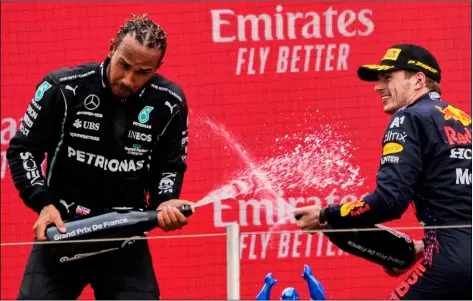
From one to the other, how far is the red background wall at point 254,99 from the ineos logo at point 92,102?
1693 millimetres

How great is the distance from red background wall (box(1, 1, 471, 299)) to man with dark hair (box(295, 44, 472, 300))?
67.3 inches

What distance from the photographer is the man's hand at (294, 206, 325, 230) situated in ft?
12.0

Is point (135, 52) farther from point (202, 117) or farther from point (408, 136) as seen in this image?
point (202, 117)

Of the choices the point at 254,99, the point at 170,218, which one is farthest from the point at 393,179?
the point at 254,99

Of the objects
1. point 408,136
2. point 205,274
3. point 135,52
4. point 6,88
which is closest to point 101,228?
point 135,52

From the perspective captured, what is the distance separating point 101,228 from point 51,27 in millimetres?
2252

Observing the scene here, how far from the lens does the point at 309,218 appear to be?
12.0ft

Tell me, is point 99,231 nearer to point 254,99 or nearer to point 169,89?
point 169,89

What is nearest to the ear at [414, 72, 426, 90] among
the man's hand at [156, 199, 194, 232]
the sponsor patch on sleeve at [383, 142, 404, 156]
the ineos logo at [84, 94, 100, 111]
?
the sponsor patch on sleeve at [383, 142, 404, 156]

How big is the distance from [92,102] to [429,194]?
1082mm

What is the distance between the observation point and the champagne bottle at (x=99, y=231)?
3633mm

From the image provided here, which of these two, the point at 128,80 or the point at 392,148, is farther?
the point at 128,80

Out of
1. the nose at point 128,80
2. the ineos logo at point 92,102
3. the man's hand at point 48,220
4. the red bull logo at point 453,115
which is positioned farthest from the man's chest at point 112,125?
the red bull logo at point 453,115

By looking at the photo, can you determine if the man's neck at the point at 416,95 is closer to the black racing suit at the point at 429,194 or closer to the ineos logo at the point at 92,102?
the black racing suit at the point at 429,194
